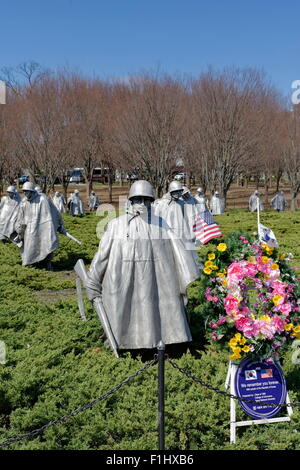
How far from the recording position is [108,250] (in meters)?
5.22

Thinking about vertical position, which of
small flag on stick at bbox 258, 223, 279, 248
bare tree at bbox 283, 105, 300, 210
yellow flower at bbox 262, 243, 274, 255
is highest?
bare tree at bbox 283, 105, 300, 210

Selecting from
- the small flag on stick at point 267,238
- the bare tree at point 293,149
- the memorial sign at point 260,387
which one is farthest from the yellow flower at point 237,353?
the bare tree at point 293,149

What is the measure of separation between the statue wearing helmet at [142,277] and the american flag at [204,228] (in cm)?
578

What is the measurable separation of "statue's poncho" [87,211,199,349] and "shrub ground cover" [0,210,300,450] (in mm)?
339

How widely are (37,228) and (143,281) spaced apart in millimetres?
6199

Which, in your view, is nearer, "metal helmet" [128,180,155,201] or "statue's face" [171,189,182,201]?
"metal helmet" [128,180,155,201]

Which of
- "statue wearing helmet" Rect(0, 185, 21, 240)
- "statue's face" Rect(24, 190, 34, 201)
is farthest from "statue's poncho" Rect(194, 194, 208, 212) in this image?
"statue wearing helmet" Rect(0, 185, 21, 240)

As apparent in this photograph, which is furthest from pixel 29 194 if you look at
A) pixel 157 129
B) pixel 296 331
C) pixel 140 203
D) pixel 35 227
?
pixel 157 129

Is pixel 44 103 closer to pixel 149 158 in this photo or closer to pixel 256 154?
pixel 149 158

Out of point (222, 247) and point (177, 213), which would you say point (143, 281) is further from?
point (177, 213)

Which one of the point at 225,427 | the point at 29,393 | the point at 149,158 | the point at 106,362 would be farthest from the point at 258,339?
the point at 149,158

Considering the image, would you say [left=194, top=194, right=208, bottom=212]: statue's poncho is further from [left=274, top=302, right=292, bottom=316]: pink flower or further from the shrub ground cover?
[left=274, top=302, right=292, bottom=316]: pink flower

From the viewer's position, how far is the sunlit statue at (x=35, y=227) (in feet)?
35.6

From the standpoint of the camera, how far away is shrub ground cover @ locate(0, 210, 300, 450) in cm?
407
